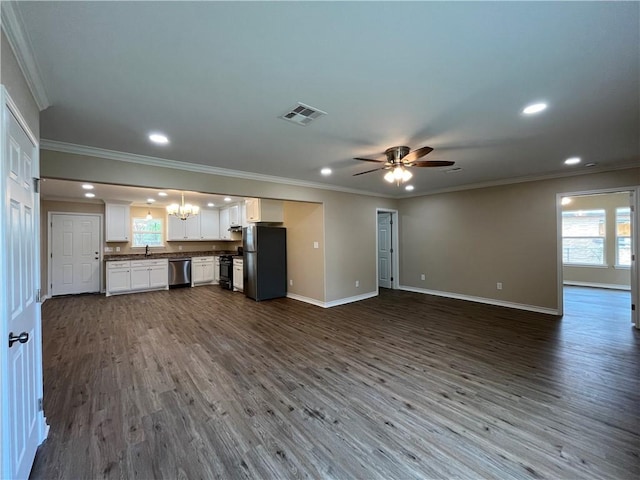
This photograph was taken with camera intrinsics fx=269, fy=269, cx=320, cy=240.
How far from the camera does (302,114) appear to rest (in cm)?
238

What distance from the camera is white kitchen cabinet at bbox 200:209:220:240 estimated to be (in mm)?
8602

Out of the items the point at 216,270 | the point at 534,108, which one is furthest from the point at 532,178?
the point at 216,270

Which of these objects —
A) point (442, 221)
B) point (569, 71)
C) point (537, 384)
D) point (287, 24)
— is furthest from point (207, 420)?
point (442, 221)

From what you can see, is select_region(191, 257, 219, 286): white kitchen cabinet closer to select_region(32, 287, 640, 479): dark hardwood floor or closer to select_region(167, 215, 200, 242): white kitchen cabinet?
select_region(167, 215, 200, 242): white kitchen cabinet

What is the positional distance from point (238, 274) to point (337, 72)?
20.8ft

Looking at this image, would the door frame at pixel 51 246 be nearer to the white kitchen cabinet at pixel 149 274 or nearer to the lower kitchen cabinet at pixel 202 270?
the white kitchen cabinet at pixel 149 274

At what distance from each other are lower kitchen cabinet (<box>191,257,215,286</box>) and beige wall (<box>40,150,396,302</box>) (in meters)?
4.58

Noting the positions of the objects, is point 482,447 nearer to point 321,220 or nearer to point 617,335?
point 617,335

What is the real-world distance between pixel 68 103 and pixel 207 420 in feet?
9.06

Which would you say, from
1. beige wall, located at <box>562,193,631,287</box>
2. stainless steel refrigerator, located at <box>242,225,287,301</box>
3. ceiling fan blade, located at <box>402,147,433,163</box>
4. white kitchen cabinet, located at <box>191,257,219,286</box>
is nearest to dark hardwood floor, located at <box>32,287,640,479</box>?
stainless steel refrigerator, located at <box>242,225,287,301</box>

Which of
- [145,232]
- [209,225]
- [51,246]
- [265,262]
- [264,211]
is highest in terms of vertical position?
[264,211]

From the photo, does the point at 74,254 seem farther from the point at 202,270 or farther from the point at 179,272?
the point at 202,270

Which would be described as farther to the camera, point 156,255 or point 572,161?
point 156,255

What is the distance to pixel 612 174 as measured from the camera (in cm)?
436
